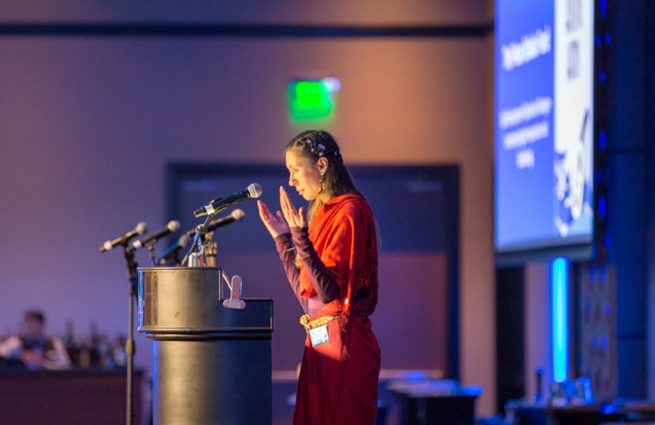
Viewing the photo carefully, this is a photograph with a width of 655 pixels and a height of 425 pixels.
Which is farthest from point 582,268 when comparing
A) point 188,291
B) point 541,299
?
point 188,291

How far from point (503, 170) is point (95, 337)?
2.97m

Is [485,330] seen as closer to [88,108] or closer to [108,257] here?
[108,257]

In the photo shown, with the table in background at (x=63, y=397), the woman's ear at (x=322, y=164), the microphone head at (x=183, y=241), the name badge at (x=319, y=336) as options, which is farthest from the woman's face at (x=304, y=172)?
the table in background at (x=63, y=397)

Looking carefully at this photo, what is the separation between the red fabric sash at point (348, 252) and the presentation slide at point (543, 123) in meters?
1.74

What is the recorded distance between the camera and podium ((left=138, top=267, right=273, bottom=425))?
1.86 metres

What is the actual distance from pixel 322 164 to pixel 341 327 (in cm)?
44

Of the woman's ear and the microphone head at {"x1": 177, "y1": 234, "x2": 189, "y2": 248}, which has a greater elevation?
the woman's ear

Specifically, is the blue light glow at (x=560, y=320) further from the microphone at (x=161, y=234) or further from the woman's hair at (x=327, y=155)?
the woman's hair at (x=327, y=155)

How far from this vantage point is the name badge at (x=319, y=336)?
1.98 metres

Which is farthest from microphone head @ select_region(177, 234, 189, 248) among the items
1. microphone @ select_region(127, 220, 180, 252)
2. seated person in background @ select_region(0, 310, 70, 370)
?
seated person in background @ select_region(0, 310, 70, 370)

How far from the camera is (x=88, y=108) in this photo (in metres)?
5.90

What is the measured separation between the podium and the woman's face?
0.36 metres

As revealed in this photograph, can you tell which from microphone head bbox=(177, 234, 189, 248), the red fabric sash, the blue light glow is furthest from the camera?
the blue light glow

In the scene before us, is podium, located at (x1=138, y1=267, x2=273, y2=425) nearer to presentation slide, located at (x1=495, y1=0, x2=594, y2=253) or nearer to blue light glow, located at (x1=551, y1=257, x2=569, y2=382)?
presentation slide, located at (x1=495, y1=0, x2=594, y2=253)
